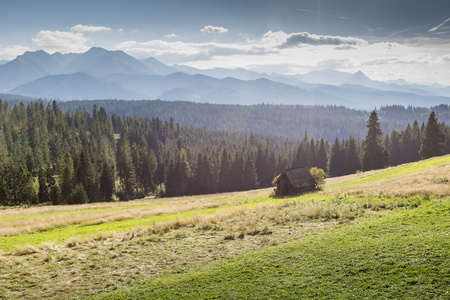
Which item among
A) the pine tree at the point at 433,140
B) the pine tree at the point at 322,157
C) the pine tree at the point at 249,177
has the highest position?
the pine tree at the point at 433,140

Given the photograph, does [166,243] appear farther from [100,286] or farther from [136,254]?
[100,286]

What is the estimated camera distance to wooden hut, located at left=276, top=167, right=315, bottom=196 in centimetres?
4496

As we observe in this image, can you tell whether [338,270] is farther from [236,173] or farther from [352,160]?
[352,160]

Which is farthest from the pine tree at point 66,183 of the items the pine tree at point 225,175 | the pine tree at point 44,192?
the pine tree at point 225,175

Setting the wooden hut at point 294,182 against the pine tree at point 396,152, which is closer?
the wooden hut at point 294,182

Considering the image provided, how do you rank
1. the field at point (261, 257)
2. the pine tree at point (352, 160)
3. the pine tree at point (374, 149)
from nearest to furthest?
1. the field at point (261, 257)
2. the pine tree at point (374, 149)
3. the pine tree at point (352, 160)

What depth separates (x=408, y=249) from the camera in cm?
1106

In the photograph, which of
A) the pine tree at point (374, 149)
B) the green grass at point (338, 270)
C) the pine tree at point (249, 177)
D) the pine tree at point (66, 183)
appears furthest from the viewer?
the pine tree at point (249, 177)

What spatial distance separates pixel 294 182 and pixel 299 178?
70.7 inches

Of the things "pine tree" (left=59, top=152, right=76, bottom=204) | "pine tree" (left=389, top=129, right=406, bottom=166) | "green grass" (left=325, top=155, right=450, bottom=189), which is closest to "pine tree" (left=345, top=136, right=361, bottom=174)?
"pine tree" (left=389, top=129, right=406, bottom=166)

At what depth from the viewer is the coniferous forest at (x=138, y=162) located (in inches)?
2606

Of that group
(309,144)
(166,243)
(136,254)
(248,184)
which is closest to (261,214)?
(166,243)

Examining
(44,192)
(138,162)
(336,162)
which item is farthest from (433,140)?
(44,192)

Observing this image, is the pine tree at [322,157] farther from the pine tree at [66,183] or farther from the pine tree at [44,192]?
the pine tree at [44,192]
